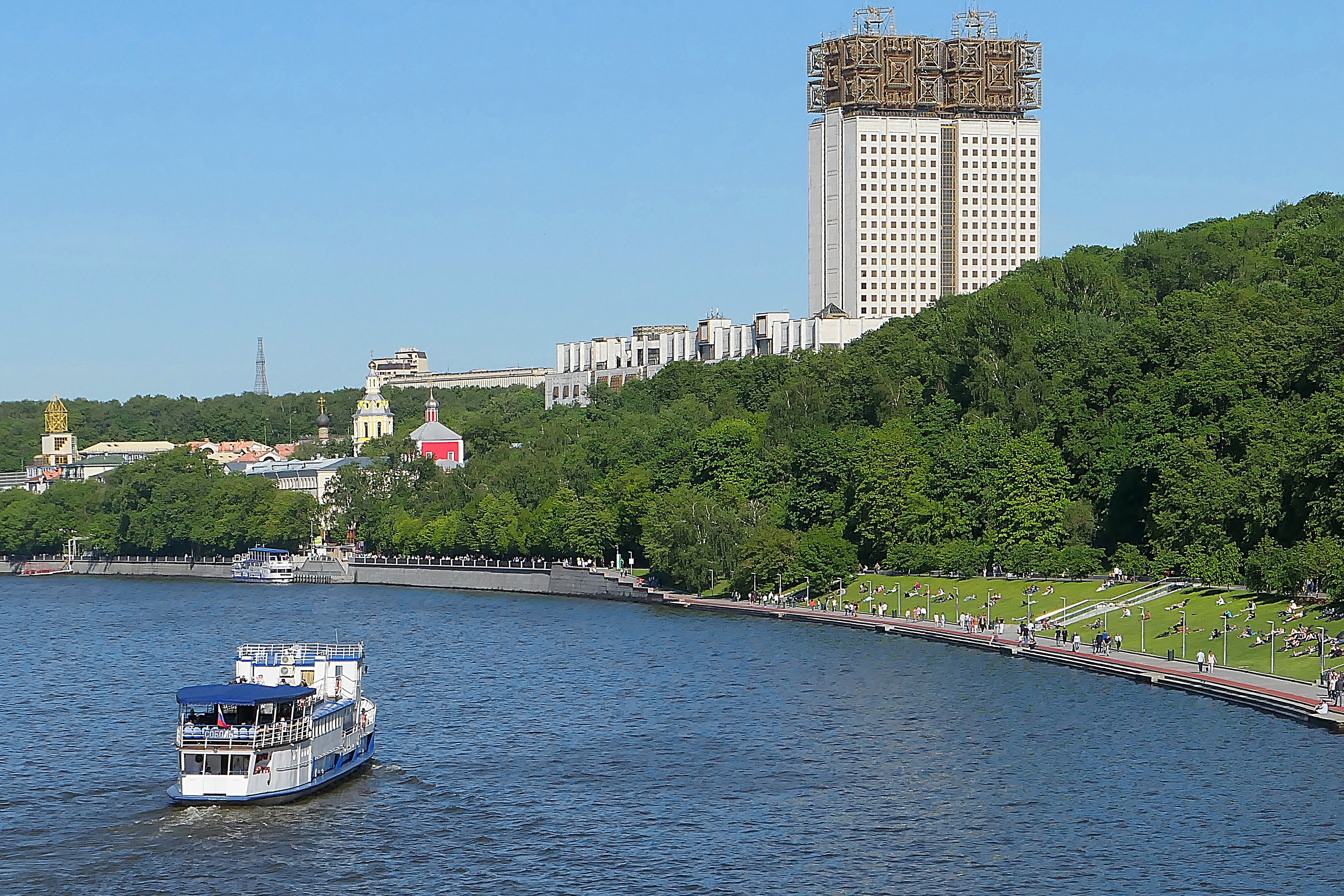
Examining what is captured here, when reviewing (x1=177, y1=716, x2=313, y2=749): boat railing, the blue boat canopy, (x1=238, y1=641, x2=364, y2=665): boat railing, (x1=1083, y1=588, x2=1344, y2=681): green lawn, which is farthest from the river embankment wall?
(x1=177, y1=716, x2=313, y2=749): boat railing

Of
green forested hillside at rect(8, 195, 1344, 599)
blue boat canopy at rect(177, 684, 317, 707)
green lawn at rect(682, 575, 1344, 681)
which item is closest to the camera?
blue boat canopy at rect(177, 684, 317, 707)

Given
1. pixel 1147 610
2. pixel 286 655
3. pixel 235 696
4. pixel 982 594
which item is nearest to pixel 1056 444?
pixel 982 594

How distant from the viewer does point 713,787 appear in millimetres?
73688

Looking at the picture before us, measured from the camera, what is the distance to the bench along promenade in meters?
86.3

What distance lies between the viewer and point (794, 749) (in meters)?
80.8

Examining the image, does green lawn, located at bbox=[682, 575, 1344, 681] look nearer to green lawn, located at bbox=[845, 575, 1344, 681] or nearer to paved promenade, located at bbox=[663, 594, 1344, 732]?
green lawn, located at bbox=[845, 575, 1344, 681]

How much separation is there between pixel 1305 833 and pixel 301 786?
114 ft

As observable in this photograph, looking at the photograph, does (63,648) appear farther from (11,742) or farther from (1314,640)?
(1314,640)

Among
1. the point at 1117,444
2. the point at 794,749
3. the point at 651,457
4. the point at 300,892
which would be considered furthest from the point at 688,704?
the point at 651,457

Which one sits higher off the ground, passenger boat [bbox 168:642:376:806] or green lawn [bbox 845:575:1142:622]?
green lawn [bbox 845:575:1142:622]

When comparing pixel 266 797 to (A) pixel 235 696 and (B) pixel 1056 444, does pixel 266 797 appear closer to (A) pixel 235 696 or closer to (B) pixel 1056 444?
(A) pixel 235 696

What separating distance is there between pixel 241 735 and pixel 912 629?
58.6 meters

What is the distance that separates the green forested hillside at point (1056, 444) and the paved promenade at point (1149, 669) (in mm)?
9714

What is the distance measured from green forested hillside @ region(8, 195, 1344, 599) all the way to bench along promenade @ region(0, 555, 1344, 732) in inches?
141
